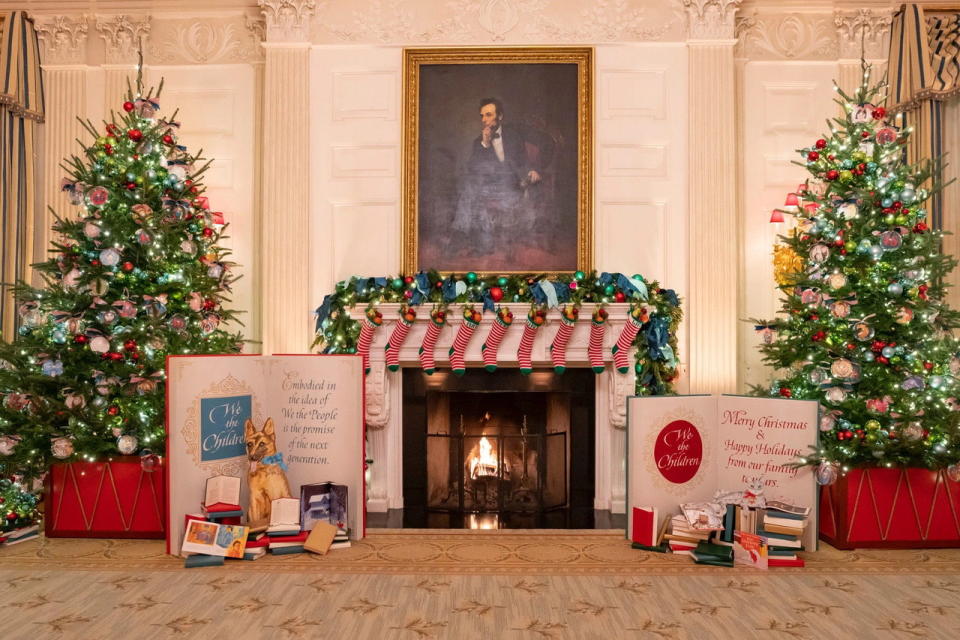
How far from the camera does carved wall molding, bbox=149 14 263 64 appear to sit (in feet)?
22.6

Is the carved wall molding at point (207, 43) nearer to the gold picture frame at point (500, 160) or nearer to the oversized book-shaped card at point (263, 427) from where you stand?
the gold picture frame at point (500, 160)

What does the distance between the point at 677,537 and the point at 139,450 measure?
12.3ft

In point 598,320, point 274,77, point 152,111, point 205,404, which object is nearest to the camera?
point 205,404

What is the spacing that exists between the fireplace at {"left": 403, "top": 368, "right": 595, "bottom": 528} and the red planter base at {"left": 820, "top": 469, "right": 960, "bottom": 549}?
198 centimetres

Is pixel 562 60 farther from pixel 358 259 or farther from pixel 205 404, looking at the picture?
pixel 205 404

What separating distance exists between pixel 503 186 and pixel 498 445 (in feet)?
7.82

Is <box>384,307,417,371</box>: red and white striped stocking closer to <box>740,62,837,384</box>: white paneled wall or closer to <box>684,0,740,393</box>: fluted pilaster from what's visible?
<box>684,0,740,393</box>: fluted pilaster

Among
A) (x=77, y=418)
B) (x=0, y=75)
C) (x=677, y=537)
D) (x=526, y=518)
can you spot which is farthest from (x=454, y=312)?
(x=0, y=75)

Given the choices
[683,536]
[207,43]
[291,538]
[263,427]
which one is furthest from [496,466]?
[207,43]

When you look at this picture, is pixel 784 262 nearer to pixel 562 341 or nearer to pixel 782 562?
pixel 562 341

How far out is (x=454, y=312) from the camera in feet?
19.5

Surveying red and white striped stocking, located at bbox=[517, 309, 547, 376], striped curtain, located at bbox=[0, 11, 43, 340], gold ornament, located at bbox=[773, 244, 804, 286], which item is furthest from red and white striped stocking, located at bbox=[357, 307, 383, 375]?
gold ornament, located at bbox=[773, 244, 804, 286]

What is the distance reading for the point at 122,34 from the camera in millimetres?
6859

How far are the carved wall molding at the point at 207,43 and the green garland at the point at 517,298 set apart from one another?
103 inches
